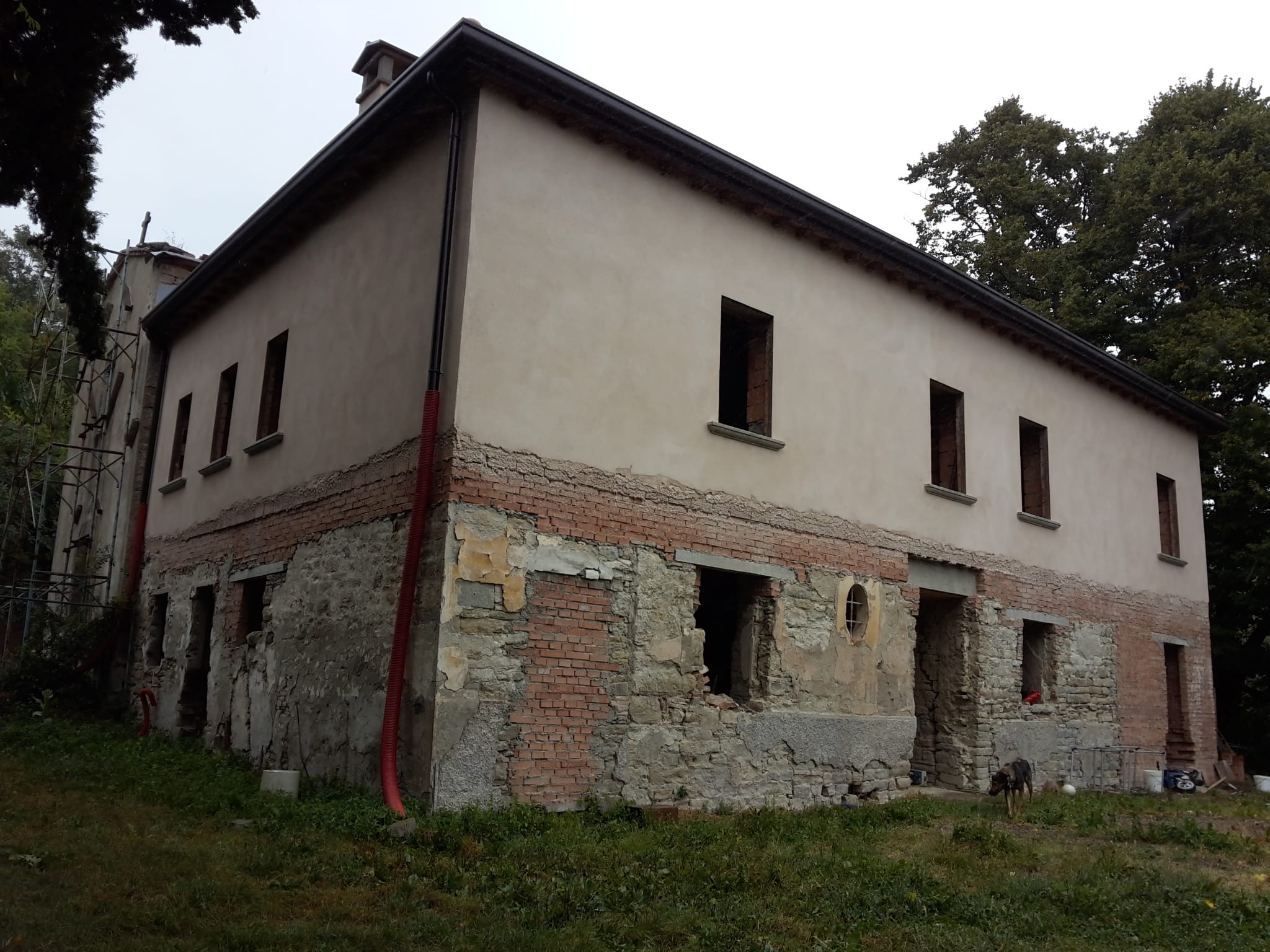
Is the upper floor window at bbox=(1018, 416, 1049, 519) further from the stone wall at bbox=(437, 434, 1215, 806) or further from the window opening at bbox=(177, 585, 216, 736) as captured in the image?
the window opening at bbox=(177, 585, 216, 736)

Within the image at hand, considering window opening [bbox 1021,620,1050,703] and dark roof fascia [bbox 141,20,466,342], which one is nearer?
dark roof fascia [bbox 141,20,466,342]

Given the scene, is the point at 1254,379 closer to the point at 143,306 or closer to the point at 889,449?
the point at 889,449

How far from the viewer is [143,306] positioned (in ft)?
58.4

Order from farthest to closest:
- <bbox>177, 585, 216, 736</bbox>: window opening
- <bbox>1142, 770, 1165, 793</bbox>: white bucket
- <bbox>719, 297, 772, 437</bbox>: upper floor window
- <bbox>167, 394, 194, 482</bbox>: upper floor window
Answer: <bbox>1142, 770, 1165, 793</bbox>: white bucket < <bbox>167, 394, 194, 482</bbox>: upper floor window < <bbox>177, 585, 216, 736</bbox>: window opening < <bbox>719, 297, 772, 437</bbox>: upper floor window

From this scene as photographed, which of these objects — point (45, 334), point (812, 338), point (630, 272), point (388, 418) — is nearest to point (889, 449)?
point (812, 338)

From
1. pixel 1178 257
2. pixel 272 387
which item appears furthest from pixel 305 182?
pixel 1178 257

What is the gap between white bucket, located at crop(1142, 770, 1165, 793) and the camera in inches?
621

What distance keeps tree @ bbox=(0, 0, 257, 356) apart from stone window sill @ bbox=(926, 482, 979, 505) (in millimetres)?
9592

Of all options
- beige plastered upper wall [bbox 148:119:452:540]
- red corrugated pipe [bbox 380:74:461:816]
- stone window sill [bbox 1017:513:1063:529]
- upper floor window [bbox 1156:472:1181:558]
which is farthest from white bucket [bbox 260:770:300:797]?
upper floor window [bbox 1156:472:1181:558]

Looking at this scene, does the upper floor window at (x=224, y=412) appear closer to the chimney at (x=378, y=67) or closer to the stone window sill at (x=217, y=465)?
the stone window sill at (x=217, y=465)

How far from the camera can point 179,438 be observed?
51.2ft

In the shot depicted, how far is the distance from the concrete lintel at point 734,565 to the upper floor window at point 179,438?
9.10 m

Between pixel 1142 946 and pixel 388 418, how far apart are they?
7334mm

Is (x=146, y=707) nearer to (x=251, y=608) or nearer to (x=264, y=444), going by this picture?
(x=251, y=608)
